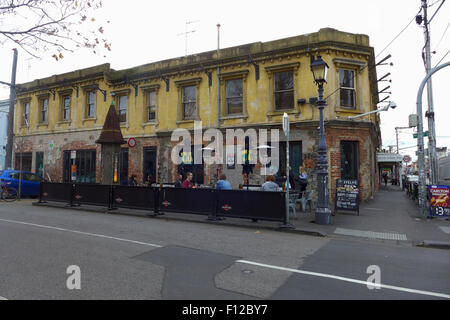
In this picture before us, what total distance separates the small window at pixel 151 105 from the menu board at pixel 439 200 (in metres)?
15.3

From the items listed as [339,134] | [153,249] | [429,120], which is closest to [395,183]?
[429,120]

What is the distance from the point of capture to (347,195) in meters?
11.2

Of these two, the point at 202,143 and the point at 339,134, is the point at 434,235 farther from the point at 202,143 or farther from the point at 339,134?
the point at 202,143

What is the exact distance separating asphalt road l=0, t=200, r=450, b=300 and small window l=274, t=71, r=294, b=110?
28.7 ft

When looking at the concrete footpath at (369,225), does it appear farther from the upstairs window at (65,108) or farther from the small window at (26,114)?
the small window at (26,114)

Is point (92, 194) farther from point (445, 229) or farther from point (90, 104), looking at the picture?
point (445, 229)

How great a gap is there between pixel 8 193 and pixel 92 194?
672cm

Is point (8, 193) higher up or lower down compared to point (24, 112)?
lower down

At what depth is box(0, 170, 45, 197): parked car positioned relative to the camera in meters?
16.0

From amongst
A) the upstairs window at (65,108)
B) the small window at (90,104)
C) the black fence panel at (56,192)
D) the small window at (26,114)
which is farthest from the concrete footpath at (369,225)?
the small window at (26,114)

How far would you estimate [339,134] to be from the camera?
14.1 m

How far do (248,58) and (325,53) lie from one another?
3.98m

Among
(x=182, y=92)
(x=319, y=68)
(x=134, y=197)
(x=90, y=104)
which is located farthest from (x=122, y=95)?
(x=319, y=68)

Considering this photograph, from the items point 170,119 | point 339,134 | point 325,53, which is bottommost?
point 339,134
